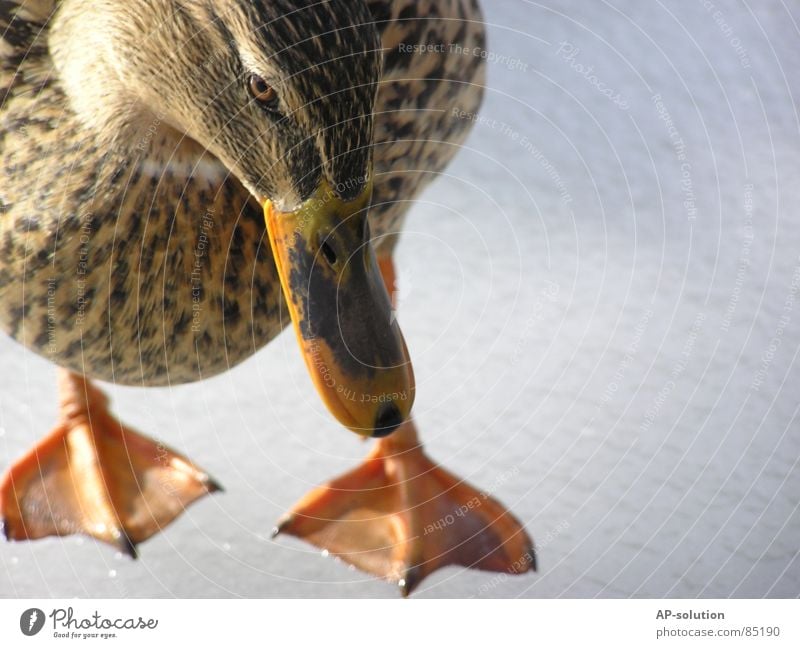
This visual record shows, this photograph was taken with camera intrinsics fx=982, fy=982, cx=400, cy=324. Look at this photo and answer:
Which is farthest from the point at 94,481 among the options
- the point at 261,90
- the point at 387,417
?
the point at 261,90

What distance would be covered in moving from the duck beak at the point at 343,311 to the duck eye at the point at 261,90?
7 cm

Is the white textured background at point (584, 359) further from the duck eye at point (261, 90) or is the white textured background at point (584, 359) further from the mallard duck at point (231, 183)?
the duck eye at point (261, 90)

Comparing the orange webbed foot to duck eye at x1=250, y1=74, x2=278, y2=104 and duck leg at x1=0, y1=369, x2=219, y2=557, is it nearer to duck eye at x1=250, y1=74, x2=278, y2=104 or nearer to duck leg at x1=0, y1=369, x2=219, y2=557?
duck leg at x1=0, y1=369, x2=219, y2=557

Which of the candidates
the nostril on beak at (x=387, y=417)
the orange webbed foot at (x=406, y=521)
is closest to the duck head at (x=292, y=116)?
the nostril on beak at (x=387, y=417)

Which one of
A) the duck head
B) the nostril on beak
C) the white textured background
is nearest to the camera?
the duck head

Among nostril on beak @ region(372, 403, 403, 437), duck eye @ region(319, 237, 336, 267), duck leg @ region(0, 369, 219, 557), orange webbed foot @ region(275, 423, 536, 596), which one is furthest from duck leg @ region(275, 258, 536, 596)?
duck eye @ region(319, 237, 336, 267)

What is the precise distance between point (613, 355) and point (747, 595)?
28cm

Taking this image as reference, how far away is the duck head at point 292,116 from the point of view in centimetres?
54

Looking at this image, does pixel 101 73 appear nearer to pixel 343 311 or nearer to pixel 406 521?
pixel 343 311

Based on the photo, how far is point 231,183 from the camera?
70cm

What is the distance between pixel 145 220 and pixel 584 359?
480 millimetres

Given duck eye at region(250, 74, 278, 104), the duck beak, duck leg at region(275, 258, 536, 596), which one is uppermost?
duck eye at region(250, 74, 278, 104)

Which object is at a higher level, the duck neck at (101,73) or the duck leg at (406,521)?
the duck neck at (101,73)

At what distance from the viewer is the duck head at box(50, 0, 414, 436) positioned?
0.54m
